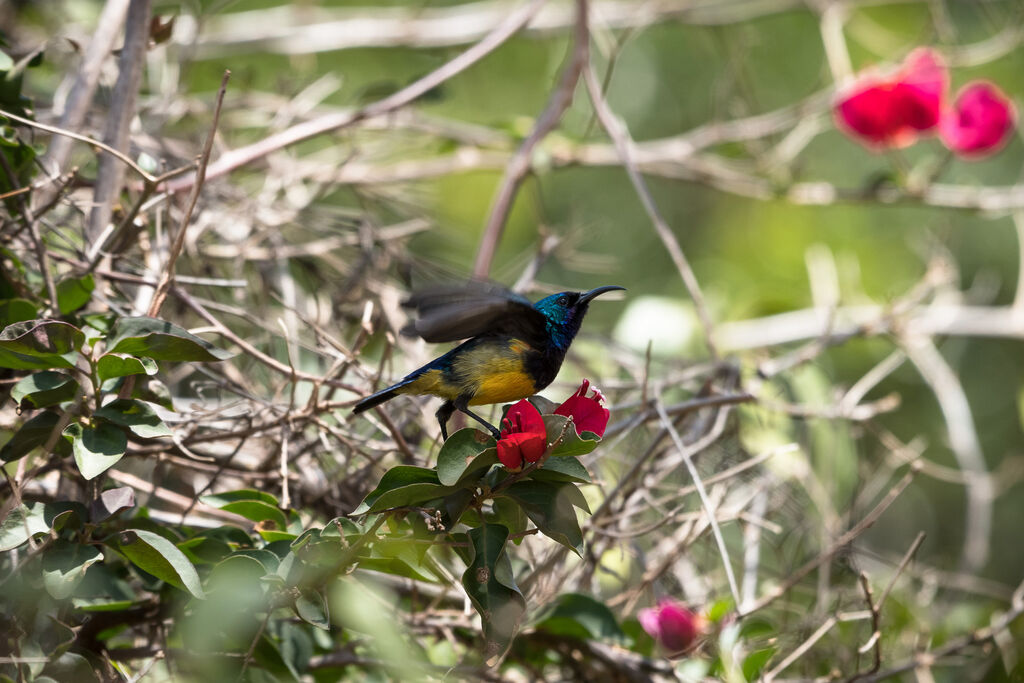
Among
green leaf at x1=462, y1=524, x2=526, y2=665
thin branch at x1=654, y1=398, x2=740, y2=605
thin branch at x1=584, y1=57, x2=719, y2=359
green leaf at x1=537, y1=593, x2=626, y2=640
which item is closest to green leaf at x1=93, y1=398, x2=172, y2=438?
green leaf at x1=462, y1=524, x2=526, y2=665

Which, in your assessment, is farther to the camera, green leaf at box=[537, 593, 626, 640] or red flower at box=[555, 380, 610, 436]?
green leaf at box=[537, 593, 626, 640]

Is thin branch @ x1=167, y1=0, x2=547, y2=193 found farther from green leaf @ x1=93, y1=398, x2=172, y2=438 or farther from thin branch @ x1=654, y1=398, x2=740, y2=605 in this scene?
thin branch @ x1=654, y1=398, x2=740, y2=605

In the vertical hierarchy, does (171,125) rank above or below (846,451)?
above

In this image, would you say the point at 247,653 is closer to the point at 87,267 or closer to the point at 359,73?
the point at 87,267

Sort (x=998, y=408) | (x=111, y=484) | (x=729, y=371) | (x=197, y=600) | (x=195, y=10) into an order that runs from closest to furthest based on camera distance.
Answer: (x=197, y=600)
(x=111, y=484)
(x=729, y=371)
(x=195, y=10)
(x=998, y=408)

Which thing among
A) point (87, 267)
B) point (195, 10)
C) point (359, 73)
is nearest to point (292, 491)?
point (87, 267)

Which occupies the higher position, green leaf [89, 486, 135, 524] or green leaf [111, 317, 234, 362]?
green leaf [111, 317, 234, 362]

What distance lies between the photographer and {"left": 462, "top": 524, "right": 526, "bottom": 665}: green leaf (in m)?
1.17

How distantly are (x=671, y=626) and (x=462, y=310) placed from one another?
75 cm

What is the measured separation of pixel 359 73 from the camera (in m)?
6.43

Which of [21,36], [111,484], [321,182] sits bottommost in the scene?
[111,484]

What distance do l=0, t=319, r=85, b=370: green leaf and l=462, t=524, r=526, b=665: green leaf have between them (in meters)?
0.61

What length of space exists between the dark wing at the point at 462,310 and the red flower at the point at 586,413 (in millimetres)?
217

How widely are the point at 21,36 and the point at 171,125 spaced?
64cm
